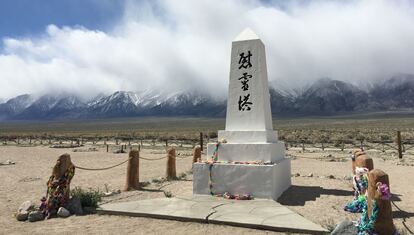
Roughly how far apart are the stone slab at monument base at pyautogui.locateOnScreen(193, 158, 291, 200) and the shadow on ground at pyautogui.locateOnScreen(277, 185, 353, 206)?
0.78 feet

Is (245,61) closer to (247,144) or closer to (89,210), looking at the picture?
(247,144)

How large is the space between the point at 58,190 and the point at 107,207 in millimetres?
1102

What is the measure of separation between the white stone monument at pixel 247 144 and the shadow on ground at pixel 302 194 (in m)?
0.23

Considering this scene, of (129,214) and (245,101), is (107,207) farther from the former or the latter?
(245,101)

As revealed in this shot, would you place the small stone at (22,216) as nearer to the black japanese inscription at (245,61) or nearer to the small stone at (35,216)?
the small stone at (35,216)

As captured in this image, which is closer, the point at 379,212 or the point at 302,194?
the point at 379,212

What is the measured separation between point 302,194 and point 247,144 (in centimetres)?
198

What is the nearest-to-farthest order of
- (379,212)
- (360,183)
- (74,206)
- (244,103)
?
(379,212) → (360,183) → (74,206) → (244,103)

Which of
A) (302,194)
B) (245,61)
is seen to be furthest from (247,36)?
(302,194)

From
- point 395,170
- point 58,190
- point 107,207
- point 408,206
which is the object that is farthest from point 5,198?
point 395,170

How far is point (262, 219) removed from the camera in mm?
7121

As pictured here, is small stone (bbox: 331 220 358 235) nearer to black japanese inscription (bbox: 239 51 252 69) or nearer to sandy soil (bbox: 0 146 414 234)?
sandy soil (bbox: 0 146 414 234)

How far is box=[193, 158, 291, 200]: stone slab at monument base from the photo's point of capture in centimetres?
911

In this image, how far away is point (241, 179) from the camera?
933cm
